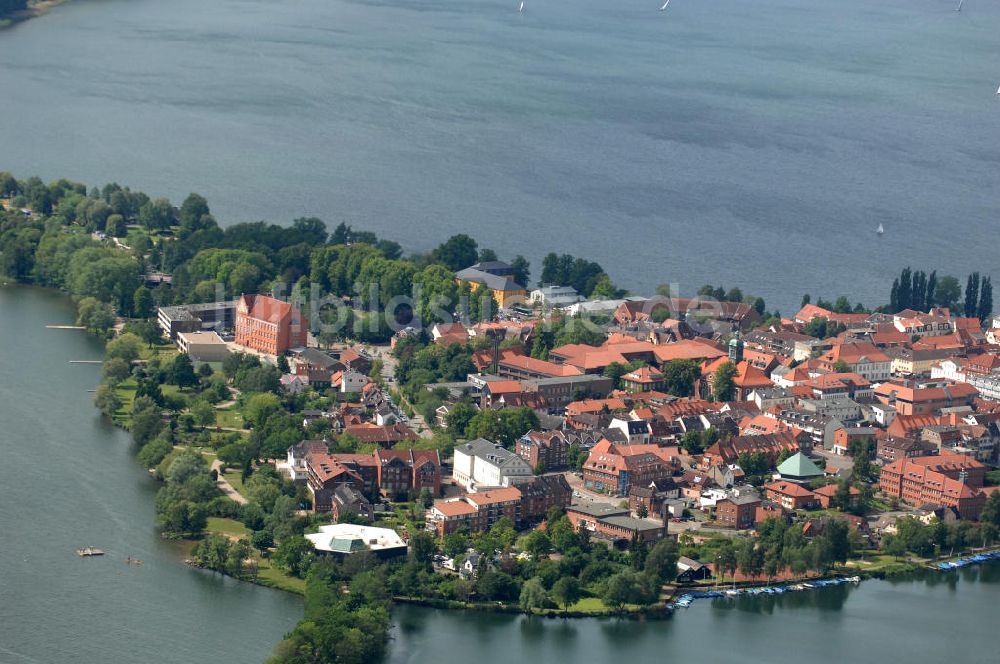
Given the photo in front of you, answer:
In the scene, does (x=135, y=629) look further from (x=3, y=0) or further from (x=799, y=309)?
(x=3, y=0)

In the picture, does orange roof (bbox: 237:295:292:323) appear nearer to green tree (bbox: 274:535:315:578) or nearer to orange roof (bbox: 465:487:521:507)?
orange roof (bbox: 465:487:521:507)

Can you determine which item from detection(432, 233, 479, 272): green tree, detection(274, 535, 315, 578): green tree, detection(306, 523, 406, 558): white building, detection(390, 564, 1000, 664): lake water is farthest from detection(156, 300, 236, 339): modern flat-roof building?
detection(390, 564, 1000, 664): lake water

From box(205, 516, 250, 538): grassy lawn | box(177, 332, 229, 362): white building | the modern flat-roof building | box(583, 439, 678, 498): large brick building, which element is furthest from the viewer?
the modern flat-roof building

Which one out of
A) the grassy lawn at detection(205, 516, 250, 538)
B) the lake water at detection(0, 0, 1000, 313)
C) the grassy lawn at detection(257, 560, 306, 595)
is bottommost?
the grassy lawn at detection(257, 560, 306, 595)

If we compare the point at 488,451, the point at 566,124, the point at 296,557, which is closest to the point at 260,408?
the point at 488,451

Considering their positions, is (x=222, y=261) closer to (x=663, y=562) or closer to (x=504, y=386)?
(x=504, y=386)

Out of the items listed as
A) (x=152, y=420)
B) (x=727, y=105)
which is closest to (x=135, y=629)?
(x=152, y=420)
